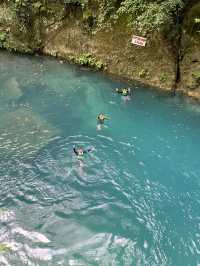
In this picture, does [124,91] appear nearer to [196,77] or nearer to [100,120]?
[100,120]

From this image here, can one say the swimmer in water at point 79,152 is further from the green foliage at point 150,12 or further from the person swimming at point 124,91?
the green foliage at point 150,12

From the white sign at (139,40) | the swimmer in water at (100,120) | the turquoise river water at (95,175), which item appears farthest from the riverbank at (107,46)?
the swimmer in water at (100,120)

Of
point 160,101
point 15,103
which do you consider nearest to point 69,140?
point 15,103

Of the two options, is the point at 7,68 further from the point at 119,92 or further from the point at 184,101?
the point at 184,101

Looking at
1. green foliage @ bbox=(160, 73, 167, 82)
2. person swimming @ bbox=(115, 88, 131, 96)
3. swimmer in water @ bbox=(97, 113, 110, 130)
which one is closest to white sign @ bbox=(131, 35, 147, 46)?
green foliage @ bbox=(160, 73, 167, 82)


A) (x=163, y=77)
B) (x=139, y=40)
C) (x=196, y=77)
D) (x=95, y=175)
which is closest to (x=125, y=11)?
(x=139, y=40)

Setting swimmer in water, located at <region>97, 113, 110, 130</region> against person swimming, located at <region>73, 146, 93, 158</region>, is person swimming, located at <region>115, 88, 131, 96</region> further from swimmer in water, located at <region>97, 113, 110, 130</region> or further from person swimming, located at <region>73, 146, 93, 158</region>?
person swimming, located at <region>73, 146, 93, 158</region>
